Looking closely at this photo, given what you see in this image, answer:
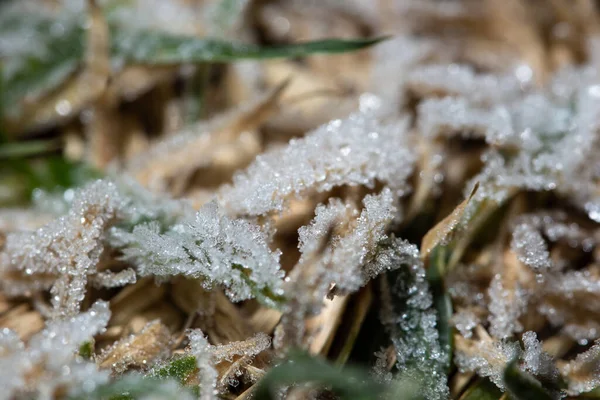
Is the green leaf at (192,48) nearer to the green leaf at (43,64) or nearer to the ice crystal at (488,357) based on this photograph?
the green leaf at (43,64)

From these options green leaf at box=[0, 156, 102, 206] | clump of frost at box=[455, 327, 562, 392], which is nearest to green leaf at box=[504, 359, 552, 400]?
clump of frost at box=[455, 327, 562, 392]

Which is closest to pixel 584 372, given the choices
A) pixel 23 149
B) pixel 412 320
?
pixel 412 320

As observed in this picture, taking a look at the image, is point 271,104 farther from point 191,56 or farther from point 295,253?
point 295,253

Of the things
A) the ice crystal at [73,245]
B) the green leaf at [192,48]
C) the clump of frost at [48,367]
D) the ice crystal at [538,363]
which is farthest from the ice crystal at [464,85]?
the clump of frost at [48,367]

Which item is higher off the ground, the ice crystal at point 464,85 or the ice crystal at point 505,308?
the ice crystal at point 464,85

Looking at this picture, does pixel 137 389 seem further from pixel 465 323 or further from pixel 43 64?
pixel 43 64
